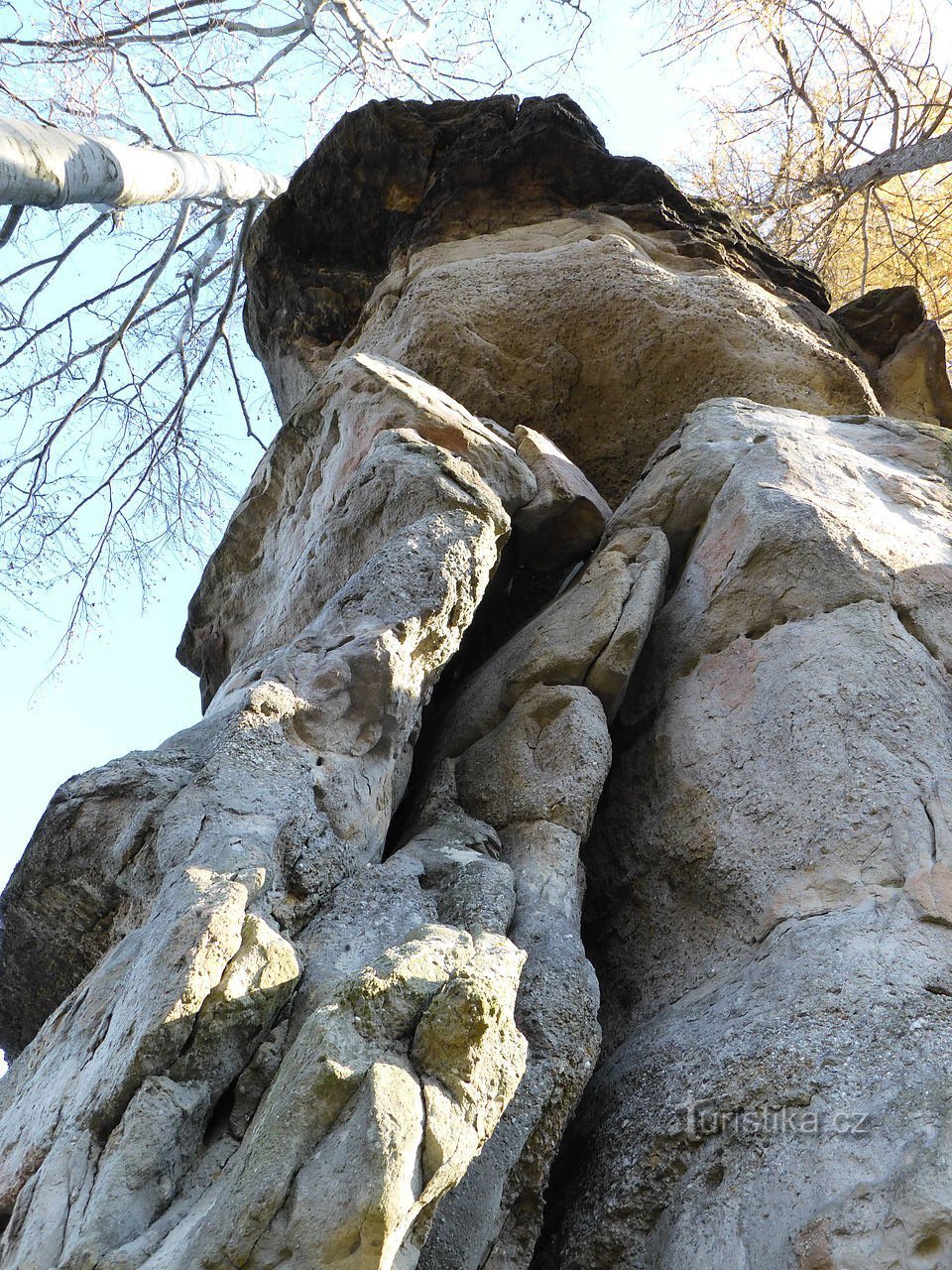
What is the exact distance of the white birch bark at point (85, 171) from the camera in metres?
4.73

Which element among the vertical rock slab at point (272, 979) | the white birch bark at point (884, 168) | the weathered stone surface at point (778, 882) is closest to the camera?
the vertical rock slab at point (272, 979)

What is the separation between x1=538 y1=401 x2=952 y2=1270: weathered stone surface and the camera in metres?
2.09

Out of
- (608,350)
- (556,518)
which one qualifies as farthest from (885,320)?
(556,518)

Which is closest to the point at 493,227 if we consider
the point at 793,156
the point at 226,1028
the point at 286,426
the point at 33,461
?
the point at 286,426

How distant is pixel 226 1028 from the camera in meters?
2.12

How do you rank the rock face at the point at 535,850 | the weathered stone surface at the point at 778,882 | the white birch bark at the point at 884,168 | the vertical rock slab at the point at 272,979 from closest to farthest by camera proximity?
the vertical rock slab at the point at 272,979 < the rock face at the point at 535,850 < the weathered stone surface at the point at 778,882 < the white birch bark at the point at 884,168

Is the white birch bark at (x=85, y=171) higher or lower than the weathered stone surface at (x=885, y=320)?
higher

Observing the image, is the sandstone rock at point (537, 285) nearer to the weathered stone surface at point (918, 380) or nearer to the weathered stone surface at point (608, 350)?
the weathered stone surface at point (608, 350)

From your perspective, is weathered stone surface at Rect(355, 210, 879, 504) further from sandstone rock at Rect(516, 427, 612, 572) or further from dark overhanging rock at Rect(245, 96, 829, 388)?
sandstone rock at Rect(516, 427, 612, 572)

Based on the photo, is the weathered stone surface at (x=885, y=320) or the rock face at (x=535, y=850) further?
the weathered stone surface at (x=885, y=320)

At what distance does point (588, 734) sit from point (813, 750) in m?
0.61

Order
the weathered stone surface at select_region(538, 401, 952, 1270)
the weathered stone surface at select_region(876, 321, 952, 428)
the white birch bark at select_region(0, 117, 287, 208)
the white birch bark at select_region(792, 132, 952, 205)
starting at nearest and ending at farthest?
the weathered stone surface at select_region(538, 401, 952, 1270)
the white birch bark at select_region(0, 117, 287, 208)
the weathered stone surface at select_region(876, 321, 952, 428)
the white birch bark at select_region(792, 132, 952, 205)

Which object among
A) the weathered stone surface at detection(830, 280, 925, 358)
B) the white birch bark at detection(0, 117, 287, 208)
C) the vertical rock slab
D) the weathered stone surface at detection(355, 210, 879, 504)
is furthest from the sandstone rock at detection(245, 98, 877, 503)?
the vertical rock slab

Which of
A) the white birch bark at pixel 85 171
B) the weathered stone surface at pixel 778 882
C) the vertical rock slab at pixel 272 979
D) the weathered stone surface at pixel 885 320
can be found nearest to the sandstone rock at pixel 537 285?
the weathered stone surface at pixel 885 320
